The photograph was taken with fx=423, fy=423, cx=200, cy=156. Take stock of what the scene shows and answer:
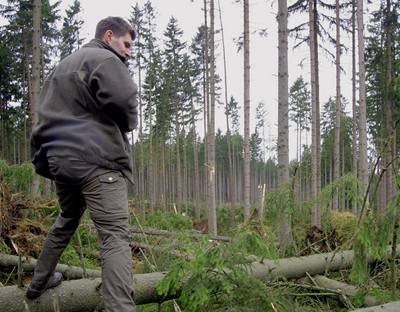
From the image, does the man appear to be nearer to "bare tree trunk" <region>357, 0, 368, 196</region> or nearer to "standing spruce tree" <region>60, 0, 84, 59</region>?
"bare tree trunk" <region>357, 0, 368, 196</region>

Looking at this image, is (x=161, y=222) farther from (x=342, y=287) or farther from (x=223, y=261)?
(x=223, y=261)

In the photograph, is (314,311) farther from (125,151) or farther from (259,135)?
(259,135)

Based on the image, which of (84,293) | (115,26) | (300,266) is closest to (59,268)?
(84,293)

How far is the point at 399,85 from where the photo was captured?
372cm

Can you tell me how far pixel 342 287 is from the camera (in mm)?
4371

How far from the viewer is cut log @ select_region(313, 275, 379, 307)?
389 centimetres

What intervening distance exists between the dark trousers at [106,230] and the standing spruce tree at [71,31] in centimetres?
3519

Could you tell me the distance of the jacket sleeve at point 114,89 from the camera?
8.54 ft

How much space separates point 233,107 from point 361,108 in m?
46.8

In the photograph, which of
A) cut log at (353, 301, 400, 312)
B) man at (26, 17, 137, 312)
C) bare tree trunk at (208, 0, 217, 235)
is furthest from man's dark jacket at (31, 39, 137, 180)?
bare tree trunk at (208, 0, 217, 235)

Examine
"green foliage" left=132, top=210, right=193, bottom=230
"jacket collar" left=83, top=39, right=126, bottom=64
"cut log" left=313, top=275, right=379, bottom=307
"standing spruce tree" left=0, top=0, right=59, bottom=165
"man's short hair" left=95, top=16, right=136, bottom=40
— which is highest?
"standing spruce tree" left=0, top=0, right=59, bottom=165

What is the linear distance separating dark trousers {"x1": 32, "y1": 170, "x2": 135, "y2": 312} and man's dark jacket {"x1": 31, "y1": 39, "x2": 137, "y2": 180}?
152 millimetres

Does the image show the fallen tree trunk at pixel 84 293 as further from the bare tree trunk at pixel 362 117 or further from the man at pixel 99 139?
the bare tree trunk at pixel 362 117

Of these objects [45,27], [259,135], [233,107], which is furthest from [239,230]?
[259,135]
